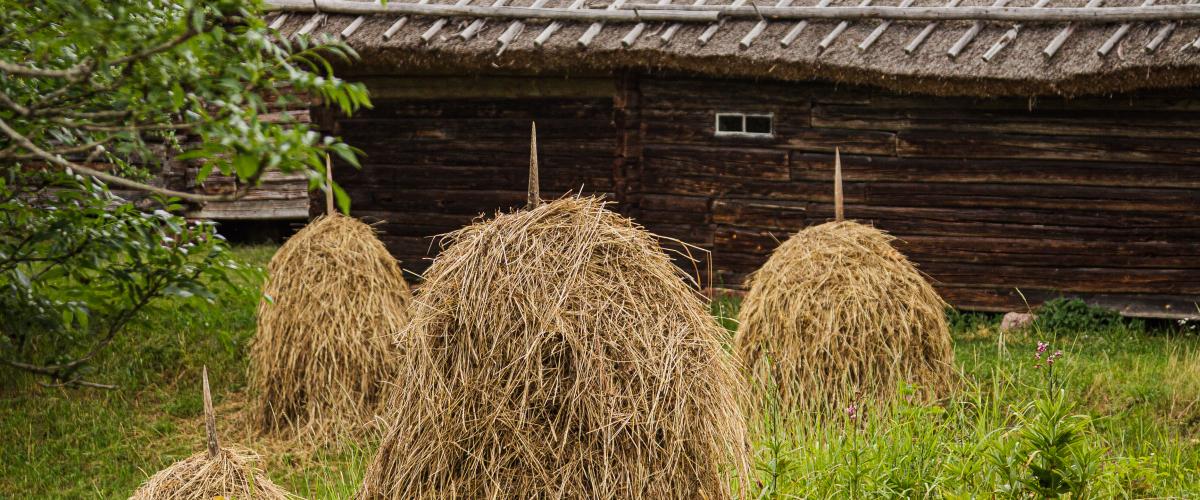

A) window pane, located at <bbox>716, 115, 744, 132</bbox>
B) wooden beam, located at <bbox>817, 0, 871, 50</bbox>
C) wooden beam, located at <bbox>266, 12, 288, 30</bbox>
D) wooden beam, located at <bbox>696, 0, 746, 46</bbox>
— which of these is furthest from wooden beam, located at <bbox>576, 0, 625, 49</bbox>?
wooden beam, located at <bbox>266, 12, 288, 30</bbox>

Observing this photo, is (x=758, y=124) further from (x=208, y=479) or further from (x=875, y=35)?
(x=208, y=479)

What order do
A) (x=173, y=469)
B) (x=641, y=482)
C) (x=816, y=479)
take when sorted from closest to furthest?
(x=641, y=482)
(x=173, y=469)
(x=816, y=479)

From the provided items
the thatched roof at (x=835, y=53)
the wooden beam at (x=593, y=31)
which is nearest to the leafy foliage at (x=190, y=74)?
the wooden beam at (x=593, y=31)

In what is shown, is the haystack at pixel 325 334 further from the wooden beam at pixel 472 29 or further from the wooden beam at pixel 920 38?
the wooden beam at pixel 920 38

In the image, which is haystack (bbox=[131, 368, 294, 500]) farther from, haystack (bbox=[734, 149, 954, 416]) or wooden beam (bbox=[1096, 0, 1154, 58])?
wooden beam (bbox=[1096, 0, 1154, 58])

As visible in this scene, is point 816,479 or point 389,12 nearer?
point 816,479

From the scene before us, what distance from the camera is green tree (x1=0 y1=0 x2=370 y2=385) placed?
319cm

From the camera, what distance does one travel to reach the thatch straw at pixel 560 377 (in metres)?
3.94

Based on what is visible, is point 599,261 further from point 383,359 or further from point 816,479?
point 383,359

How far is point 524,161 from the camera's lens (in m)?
11.1

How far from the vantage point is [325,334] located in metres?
7.72

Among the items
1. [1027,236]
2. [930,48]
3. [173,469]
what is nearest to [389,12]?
[930,48]

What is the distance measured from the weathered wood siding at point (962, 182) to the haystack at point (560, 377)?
6427 mm

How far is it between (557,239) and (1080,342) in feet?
20.8
